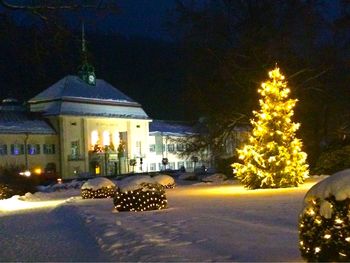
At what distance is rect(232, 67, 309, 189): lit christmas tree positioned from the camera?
27734mm

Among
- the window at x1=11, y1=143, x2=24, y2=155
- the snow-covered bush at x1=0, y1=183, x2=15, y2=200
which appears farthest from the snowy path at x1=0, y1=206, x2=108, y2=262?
the window at x1=11, y1=143, x2=24, y2=155

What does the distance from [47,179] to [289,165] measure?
33.0 metres

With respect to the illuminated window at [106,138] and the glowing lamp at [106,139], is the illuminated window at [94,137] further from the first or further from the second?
the illuminated window at [106,138]

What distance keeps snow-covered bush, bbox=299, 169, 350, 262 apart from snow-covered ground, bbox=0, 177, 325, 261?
3.44ft

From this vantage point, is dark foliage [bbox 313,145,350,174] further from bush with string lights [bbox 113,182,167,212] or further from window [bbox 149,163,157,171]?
window [bbox 149,163,157,171]

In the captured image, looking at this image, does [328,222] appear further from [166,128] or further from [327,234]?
[166,128]

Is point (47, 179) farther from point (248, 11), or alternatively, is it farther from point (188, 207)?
point (188, 207)

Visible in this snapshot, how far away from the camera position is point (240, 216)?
15797 millimetres

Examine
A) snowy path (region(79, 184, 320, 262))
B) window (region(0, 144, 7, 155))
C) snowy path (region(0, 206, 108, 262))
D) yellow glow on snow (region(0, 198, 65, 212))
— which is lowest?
snowy path (region(0, 206, 108, 262))

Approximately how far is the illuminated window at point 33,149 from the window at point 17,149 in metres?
0.94

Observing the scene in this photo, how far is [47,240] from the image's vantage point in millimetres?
13797

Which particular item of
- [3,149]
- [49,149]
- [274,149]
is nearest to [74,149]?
[49,149]

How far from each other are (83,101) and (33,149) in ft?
36.9

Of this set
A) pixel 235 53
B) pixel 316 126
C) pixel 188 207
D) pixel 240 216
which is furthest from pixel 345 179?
pixel 316 126
